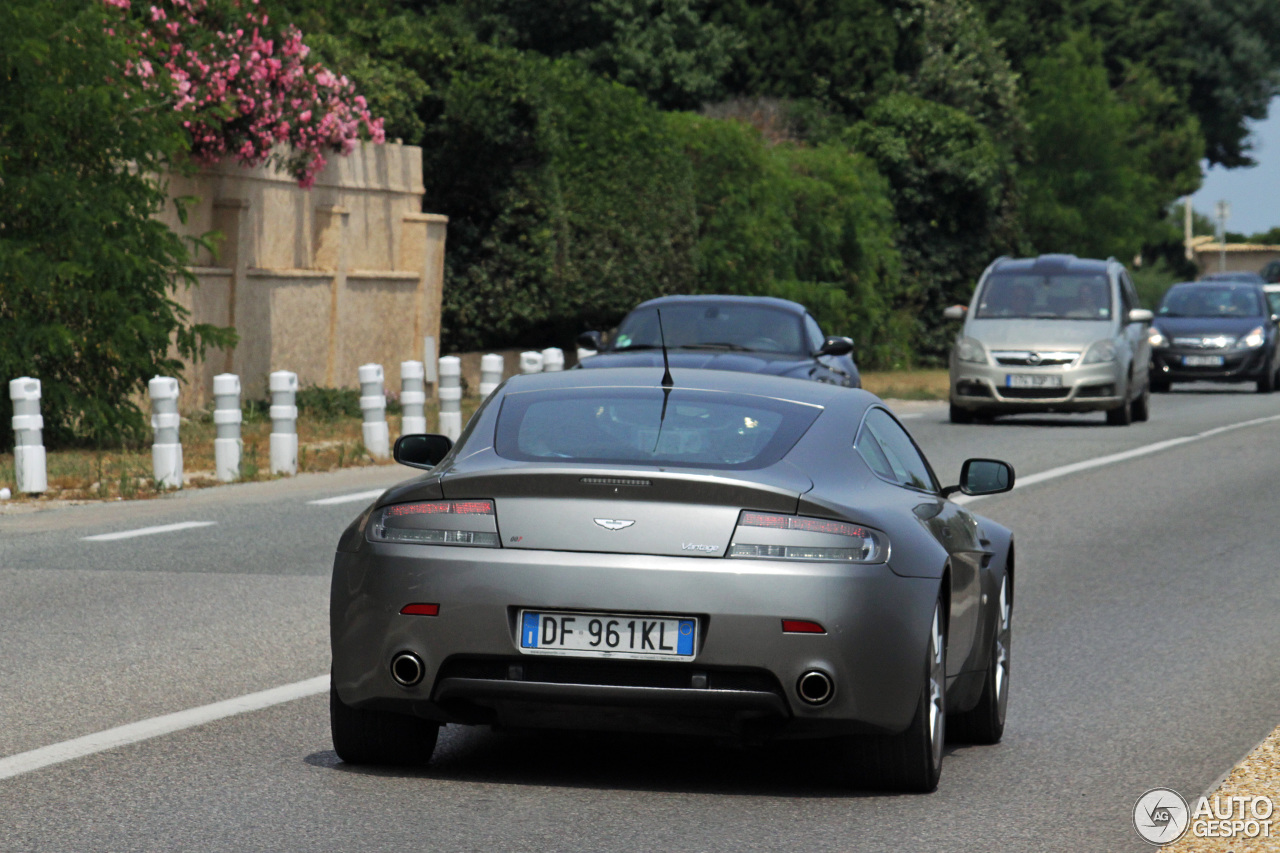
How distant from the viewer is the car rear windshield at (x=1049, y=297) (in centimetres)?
2653

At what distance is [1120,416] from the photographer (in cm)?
2620

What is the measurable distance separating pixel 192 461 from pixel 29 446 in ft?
10.8

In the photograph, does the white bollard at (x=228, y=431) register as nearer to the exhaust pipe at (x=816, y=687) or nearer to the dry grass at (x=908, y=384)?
the exhaust pipe at (x=816, y=687)

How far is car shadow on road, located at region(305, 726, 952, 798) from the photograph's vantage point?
21.9ft

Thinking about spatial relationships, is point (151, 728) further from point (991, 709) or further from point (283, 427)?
point (283, 427)

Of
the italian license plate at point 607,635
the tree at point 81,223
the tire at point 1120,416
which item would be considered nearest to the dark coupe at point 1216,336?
the tire at point 1120,416

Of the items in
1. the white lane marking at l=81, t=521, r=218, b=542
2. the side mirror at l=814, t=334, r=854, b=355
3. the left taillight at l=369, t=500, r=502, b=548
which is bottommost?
the white lane marking at l=81, t=521, r=218, b=542

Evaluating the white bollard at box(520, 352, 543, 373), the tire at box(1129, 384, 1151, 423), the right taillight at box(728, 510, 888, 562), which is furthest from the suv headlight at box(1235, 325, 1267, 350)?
the right taillight at box(728, 510, 888, 562)

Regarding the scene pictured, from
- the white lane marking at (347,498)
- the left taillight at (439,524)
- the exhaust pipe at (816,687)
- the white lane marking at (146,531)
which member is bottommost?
the white lane marking at (347,498)

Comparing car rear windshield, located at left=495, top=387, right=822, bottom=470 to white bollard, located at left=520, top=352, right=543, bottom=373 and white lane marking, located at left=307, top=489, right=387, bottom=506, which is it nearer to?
white lane marking, located at left=307, top=489, right=387, bottom=506

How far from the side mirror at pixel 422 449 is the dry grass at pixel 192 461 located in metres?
9.13

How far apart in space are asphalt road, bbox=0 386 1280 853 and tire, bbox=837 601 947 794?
61mm

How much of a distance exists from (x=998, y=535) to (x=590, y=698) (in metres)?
2.27

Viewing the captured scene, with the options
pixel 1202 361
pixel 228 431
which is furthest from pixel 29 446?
pixel 1202 361
